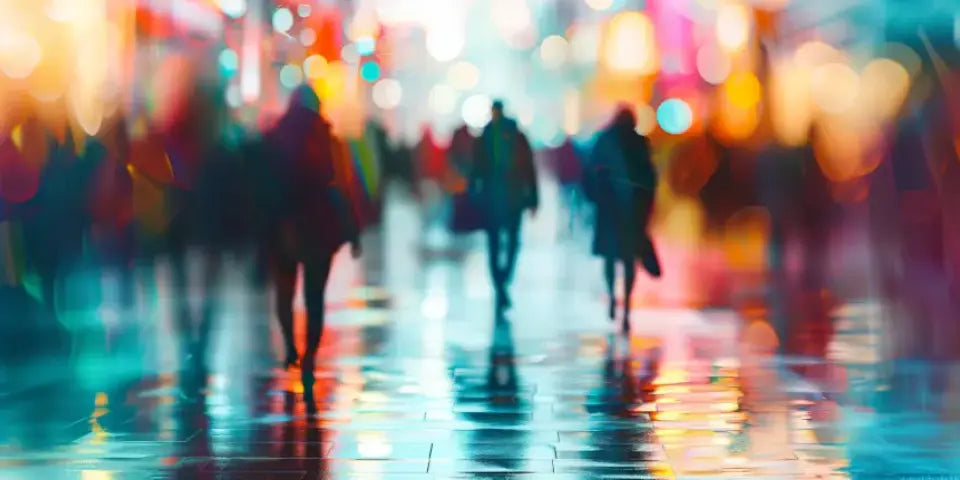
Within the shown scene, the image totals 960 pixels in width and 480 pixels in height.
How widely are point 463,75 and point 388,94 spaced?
5556 millimetres

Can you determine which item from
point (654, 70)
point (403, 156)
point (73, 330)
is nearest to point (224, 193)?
point (73, 330)

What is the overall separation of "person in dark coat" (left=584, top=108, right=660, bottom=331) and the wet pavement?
603 millimetres

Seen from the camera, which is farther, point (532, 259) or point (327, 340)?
point (532, 259)

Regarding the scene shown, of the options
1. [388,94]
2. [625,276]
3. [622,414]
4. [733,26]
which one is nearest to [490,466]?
[622,414]

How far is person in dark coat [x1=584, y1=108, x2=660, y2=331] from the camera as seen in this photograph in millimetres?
12992

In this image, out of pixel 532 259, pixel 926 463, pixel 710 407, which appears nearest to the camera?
pixel 926 463

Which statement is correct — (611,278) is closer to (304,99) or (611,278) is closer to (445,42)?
(304,99)

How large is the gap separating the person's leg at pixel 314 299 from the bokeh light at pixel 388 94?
68.1m

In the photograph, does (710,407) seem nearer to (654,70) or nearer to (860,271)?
(860,271)

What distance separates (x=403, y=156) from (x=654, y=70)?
82.9 ft

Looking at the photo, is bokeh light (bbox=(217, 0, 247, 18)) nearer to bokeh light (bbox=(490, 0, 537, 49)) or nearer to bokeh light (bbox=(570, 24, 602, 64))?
bokeh light (bbox=(570, 24, 602, 64))

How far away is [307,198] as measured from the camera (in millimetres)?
9641

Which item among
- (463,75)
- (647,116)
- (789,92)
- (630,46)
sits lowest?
(789,92)

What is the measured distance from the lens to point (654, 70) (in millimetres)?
65438
